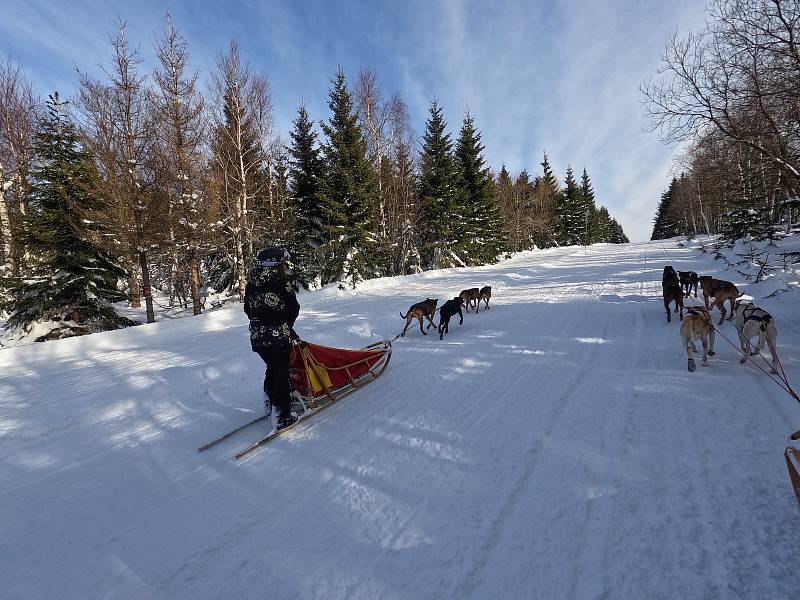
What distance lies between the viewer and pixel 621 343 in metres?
6.02

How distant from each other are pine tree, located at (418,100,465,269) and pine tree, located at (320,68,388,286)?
6.29m

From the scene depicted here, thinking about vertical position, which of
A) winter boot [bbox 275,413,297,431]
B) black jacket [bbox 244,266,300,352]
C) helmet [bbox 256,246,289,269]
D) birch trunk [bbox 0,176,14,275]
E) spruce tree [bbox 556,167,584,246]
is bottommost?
winter boot [bbox 275,413,297,431]

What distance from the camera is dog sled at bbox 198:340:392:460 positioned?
13.5 feet

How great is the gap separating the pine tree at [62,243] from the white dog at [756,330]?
15.8 m

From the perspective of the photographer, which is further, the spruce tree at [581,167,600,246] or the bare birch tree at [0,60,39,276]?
the spruce tree at [581,167,600,246]

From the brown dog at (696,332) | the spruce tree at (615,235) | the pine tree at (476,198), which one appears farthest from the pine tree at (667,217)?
the brown dog at (696,332)

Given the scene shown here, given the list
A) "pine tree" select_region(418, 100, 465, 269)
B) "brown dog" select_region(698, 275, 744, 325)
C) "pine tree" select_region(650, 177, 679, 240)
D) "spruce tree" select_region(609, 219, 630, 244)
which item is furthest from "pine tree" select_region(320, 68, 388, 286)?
"spruce tree" select_region(609, 219, 630, 244)

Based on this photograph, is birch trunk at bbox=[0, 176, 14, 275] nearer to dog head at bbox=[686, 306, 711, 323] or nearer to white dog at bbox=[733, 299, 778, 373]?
dog head at bbox=[686, 306, 711, 323]

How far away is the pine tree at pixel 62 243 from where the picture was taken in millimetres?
11336

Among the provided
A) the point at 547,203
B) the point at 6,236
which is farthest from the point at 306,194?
the point at 547,203

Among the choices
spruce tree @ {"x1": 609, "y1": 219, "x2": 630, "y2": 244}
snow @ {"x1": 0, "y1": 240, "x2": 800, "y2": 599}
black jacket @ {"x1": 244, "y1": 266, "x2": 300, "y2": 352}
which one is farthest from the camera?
spruce tree @ {"x1": 609, "y1": 219, "x2": 630, "y2": 244}

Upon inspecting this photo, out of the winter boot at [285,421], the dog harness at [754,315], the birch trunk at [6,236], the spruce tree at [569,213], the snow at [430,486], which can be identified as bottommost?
the snow at [430,486]

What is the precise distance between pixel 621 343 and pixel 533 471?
4.19 metres

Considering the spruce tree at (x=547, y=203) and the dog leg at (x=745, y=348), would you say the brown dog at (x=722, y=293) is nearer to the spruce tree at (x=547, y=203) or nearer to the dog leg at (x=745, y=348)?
the dog leg at (x=745, y=348)
